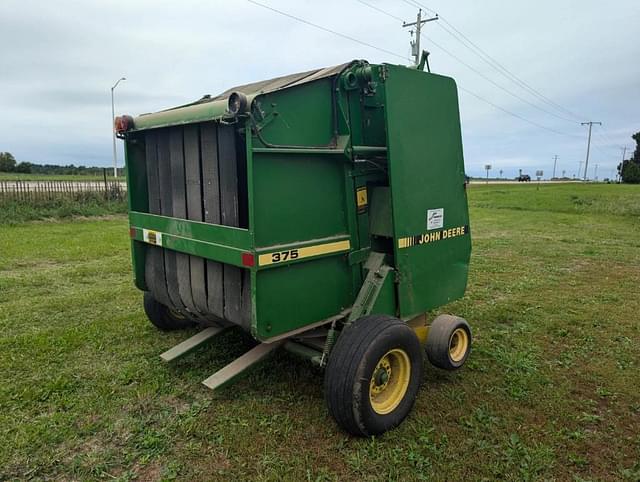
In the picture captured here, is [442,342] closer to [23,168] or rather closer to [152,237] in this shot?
[152,237]

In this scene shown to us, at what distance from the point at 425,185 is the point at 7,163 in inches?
1889

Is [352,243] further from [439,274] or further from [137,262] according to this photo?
[137,262]

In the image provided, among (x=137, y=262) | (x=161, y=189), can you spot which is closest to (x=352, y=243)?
(x=161, y=189)

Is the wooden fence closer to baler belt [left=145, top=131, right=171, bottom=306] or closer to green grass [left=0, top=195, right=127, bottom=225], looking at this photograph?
green grass [left=0, top=195, right=127, bottom=225]

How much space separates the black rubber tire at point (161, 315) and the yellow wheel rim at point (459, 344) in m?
2.52

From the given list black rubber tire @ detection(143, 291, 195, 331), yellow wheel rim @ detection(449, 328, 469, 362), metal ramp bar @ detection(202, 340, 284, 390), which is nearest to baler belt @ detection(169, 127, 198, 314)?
metal ramp bar @ detection(202, 340, 284, 390)

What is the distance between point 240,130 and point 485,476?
7.96 feet

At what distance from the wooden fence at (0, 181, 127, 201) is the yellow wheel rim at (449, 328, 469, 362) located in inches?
446

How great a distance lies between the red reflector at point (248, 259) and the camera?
2.72 metres

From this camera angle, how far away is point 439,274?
380cm

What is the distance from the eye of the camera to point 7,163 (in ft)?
135

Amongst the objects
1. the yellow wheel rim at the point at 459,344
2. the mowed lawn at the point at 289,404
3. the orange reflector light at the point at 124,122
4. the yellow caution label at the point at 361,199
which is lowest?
the mowed lawn at the point at 289,404

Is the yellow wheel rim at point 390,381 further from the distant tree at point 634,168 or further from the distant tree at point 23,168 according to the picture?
the distant tree at point 634,168

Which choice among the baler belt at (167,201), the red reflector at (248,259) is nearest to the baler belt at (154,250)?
the baler belt at (167,201)
